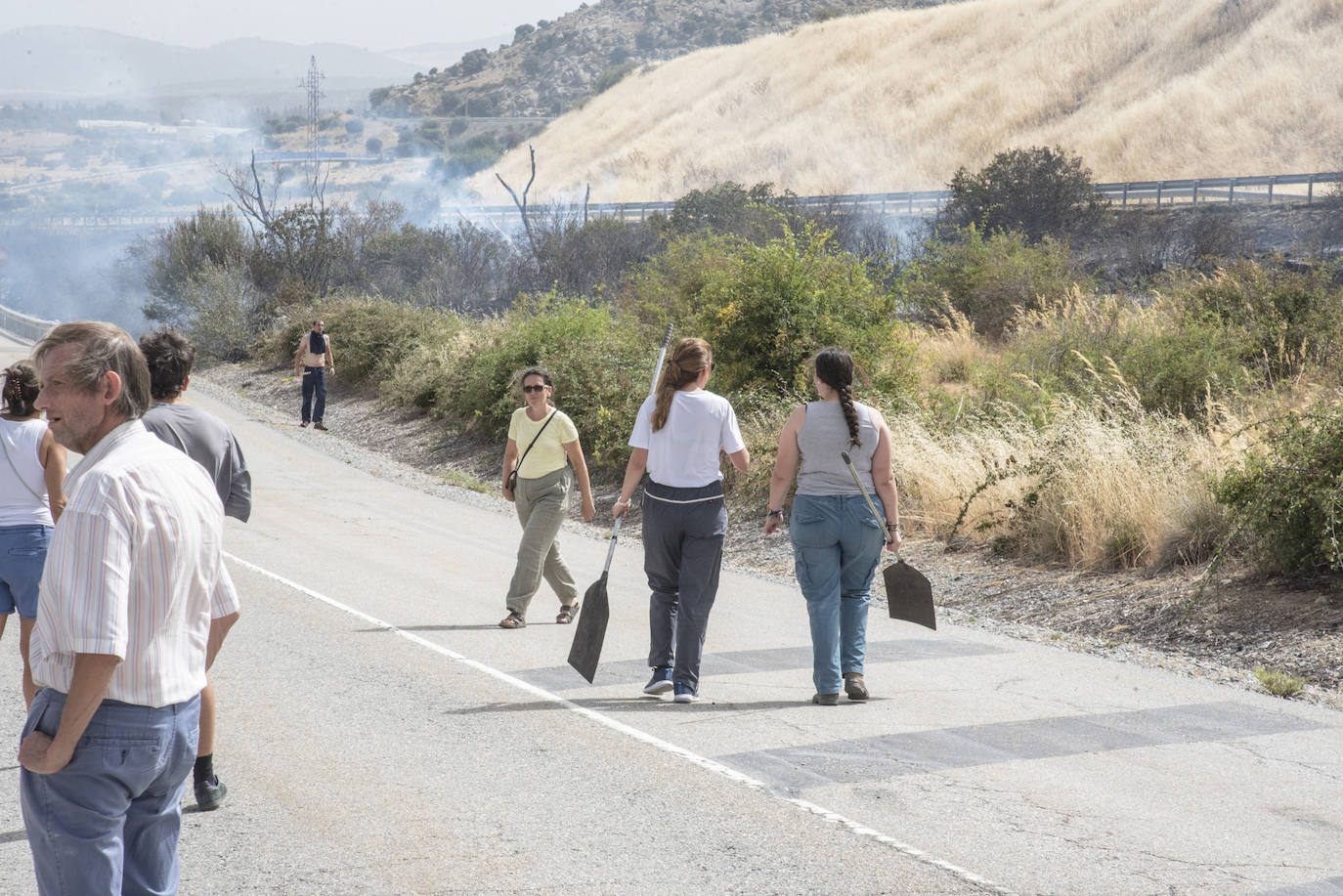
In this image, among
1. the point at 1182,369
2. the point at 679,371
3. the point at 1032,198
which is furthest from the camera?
the point at 1032,198

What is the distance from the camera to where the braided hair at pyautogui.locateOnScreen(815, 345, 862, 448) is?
6863 mm

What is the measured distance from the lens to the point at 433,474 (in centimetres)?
2048

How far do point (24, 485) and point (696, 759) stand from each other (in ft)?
10.7

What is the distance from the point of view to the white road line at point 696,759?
15.5 feet

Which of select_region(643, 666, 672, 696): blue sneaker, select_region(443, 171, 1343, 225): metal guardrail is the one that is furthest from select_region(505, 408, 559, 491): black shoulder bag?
select_region(443, 171, 1343, 225): metal guardrail

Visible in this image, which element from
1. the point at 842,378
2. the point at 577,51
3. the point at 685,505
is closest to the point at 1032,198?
the point at 842,378

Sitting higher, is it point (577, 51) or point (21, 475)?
point (577, 51)

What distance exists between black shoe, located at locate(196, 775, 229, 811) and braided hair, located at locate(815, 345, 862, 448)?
351cm

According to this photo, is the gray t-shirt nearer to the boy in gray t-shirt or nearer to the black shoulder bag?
the boy in gray t-shirt

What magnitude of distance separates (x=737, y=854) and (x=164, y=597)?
101 inches

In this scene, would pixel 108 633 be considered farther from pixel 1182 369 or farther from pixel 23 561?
pixel 1182 369

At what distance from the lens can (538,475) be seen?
30.0ft

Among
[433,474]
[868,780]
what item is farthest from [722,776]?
[433,474]

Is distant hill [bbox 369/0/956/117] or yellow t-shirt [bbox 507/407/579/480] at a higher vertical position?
distant hill [bbox 369/0/956/117]
